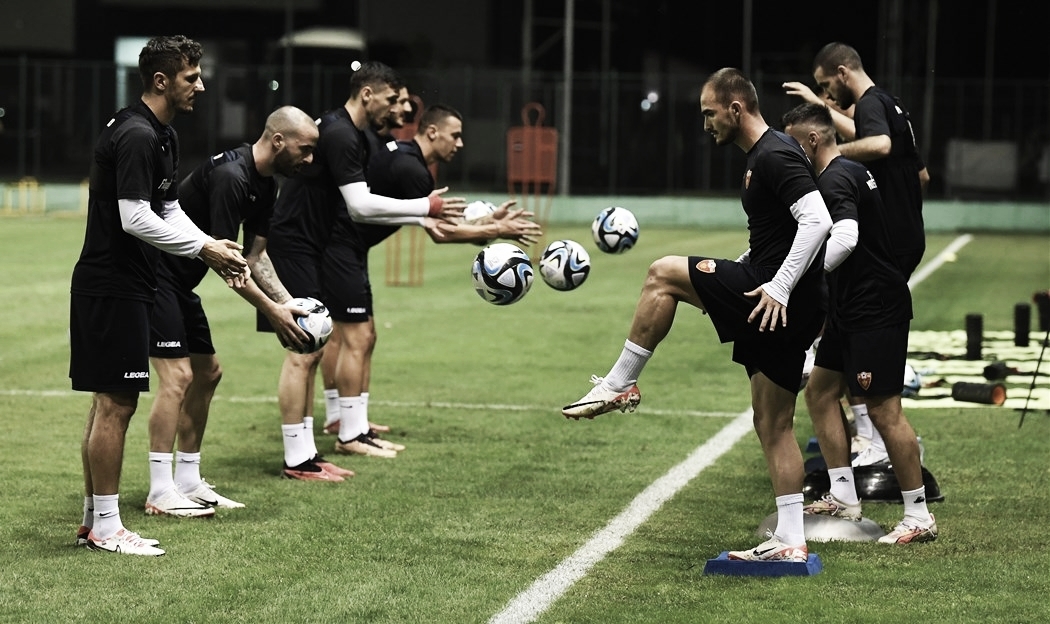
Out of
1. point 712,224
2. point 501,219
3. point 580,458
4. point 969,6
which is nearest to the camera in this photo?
point 501,219

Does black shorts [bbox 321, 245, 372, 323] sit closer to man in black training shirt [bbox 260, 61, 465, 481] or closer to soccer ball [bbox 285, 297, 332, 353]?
man in black training shirt [bbox 260, 61, 465, 481]

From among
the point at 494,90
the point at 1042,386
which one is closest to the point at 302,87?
the point at 494,90

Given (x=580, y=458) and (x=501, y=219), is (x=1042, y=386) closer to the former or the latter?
(x=580, y=458)

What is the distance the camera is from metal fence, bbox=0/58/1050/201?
4234 centimetres

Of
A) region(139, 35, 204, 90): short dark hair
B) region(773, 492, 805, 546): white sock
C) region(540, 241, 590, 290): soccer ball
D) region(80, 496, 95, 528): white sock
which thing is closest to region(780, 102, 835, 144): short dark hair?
region(540, 241, 590, 290): soccer ball

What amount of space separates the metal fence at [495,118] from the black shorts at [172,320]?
3364cm

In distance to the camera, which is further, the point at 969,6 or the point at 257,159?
the point at 969,6

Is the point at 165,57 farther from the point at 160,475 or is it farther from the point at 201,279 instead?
the point at 160,475

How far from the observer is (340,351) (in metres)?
11.0

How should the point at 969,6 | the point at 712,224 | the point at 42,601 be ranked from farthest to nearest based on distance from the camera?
the point at 969,6 < the point at 712,224 < the point at 42,601

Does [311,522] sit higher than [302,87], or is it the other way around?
[302,87]

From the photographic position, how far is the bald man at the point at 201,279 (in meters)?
8.44

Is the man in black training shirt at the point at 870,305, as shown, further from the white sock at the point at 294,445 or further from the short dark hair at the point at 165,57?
the white sock at the point at 294,445

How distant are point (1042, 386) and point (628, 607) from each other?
811cm
